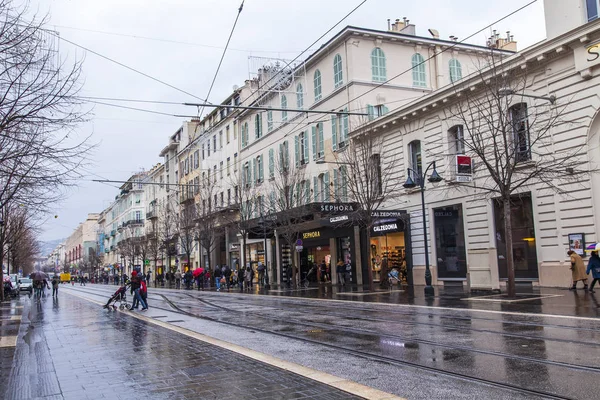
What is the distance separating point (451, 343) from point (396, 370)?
2572 mm

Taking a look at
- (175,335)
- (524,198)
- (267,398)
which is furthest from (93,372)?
(524,198)

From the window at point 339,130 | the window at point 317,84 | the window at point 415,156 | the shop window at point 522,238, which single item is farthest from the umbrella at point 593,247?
the window at point 317,84

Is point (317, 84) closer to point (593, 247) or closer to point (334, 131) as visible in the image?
point (334, 131)

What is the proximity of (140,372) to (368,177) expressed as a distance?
19.1 meters

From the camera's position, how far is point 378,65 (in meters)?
34.8

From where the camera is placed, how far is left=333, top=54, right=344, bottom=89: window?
1363 inches

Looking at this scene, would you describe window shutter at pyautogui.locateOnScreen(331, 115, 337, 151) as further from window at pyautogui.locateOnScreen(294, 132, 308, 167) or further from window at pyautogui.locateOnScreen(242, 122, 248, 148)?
window at pyautogui.locateOnScreen(242, 122, 248, 148)

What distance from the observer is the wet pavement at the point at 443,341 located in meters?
6.96

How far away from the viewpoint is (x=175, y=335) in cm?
1264

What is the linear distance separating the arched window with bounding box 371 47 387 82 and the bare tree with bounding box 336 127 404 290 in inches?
179

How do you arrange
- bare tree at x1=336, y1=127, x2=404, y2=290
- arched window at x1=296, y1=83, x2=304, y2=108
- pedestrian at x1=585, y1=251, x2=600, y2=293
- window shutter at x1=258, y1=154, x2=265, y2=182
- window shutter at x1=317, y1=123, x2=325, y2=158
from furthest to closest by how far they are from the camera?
window shutter at x1=258, y1=154, x2=265, y2=182 → arched window at x1=296, y1=83, x2=304, y2=108 → window shutter at x1=317, y1=123, x2=325, y2=158 → bare tree at x1=336, y1=127, x2=404, y2=290 → pedestrian at x1=585, y1=251, x2=600, y2=293

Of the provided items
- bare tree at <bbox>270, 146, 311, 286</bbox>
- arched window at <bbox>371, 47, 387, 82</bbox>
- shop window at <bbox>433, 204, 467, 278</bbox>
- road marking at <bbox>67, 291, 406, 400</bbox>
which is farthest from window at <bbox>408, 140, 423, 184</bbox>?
road marking at <bbox>67, 291, 406, 400</bbox>

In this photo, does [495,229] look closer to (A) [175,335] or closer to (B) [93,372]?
(A) [175,335]

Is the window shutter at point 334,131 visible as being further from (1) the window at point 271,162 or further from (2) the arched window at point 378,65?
(1) the window at point 271,162
